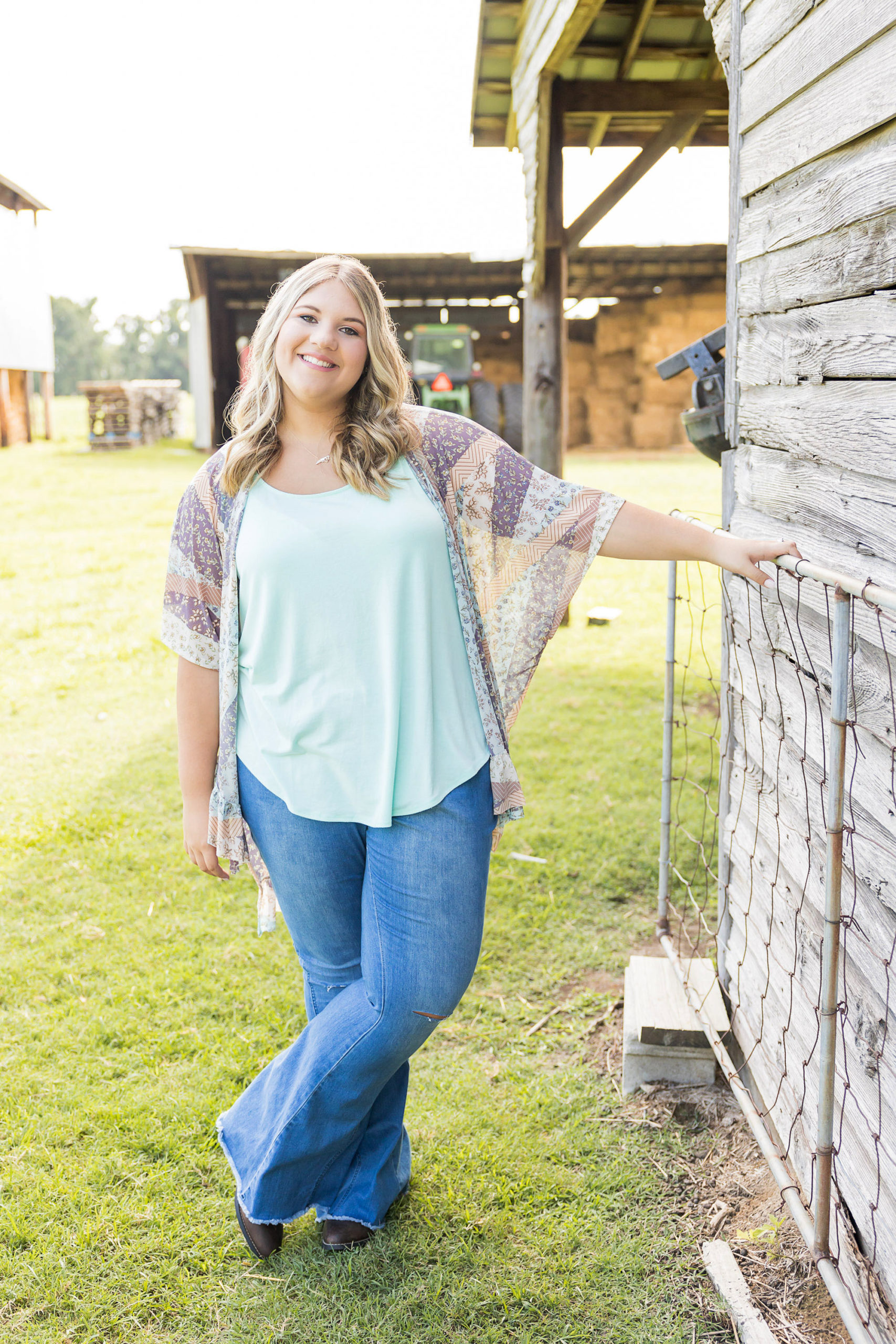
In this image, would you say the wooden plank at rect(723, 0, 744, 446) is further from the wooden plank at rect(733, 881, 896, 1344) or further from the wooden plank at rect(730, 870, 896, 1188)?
the wooden plank at rect(733, 881, 896, 1344)

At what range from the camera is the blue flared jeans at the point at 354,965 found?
198cm

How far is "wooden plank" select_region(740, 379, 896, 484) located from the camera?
1785 millimetres

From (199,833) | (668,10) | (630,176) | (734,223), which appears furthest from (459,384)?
(199,833)

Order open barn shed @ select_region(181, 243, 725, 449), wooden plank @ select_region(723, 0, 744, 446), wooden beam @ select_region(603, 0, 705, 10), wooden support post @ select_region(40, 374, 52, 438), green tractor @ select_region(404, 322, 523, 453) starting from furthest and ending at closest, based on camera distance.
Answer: wooden support post @ select_region(40, 374, 52, 438) → open barn shed @ select_region(181, 243, 725, 449) → green tractor @ select_region(404, 322, 523, 453) → wooden beam @ select_region(603, 0, 705, 10) → wooden plank @ select_region(723, 0, 744, 446)

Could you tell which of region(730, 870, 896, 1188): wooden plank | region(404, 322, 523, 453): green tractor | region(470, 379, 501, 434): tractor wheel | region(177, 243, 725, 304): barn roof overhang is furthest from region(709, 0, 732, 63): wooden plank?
region(177, 243, 725, 304): barn roof overhang

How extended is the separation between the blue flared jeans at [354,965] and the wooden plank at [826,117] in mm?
1283

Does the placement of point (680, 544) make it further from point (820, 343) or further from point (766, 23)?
point (766, 23)

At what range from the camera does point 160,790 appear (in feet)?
16.7

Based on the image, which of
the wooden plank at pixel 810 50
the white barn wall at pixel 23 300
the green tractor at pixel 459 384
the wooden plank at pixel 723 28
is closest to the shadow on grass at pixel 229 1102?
the wooden plank at pixel 810 50

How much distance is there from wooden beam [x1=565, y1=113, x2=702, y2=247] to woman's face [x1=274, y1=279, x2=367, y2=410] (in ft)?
17.1

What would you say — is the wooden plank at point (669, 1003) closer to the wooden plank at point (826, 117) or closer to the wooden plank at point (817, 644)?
the wooden plank at point (817, 644)

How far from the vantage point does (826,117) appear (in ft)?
6.44

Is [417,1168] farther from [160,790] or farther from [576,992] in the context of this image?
[160,790]

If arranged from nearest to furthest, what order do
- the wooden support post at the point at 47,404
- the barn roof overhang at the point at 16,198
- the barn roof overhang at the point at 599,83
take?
the barn roof overhang at the point at 599,83 → the barn roof overhang at the point at 16,198 → the wooden support post at the point at 47,404
